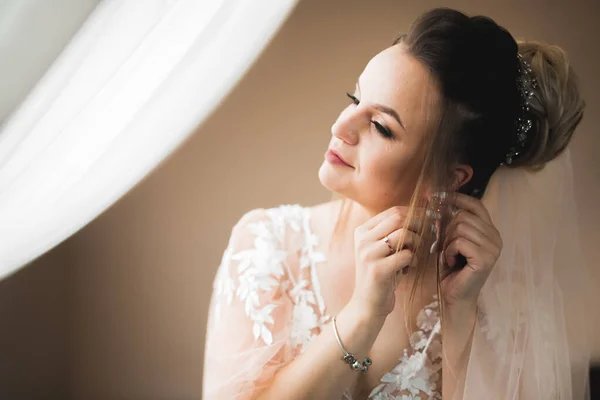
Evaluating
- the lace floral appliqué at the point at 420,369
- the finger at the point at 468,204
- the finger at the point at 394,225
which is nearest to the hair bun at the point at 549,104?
the finger at the point at 468,204

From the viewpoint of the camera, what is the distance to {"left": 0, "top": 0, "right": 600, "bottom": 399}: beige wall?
138 centimetres

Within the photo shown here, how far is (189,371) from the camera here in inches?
56.1

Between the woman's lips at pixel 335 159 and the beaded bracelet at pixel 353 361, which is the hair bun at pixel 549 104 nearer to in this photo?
the woman's lips at pixel 335 159

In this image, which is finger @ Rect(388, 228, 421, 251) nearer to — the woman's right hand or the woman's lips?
the woman's right hand

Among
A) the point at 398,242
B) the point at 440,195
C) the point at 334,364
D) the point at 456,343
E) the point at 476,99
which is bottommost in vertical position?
the point at 334,364

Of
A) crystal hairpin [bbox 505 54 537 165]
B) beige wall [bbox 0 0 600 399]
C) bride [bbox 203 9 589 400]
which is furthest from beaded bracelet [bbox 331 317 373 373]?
beige wall [bbox 0 0 600 399]

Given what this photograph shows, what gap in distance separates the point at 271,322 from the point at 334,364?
0.43ft

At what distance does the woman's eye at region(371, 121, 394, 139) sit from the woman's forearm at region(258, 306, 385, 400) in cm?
29

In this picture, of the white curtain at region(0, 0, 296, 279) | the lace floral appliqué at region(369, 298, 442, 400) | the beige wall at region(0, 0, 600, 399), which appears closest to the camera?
the white curtain at region(0, 0, 296, 279)

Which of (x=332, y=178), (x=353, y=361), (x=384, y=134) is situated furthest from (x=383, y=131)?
(x=353, y=361)

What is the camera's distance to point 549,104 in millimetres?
888

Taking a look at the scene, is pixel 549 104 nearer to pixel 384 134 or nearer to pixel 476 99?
pixel 476 99

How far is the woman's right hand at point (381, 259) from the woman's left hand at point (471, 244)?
0.25 feet

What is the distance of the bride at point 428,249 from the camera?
0.86 meters
